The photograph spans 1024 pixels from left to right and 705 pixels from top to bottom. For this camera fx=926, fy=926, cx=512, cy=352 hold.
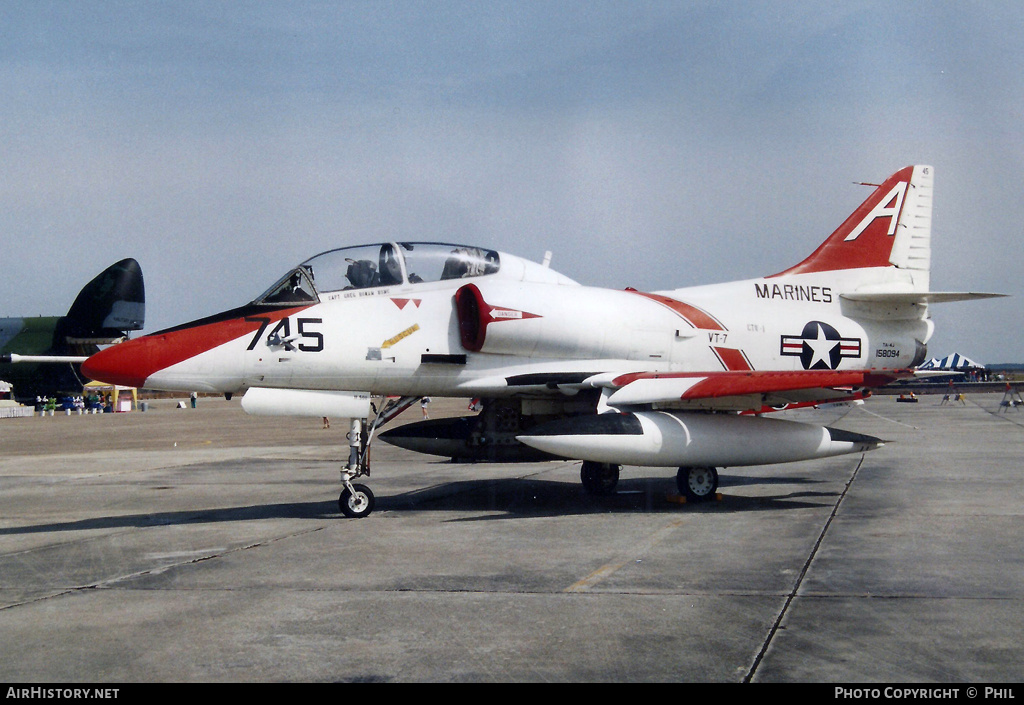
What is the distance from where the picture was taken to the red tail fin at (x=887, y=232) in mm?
14195

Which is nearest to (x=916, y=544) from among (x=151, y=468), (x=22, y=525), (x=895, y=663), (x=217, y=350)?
(x=895, y=663)

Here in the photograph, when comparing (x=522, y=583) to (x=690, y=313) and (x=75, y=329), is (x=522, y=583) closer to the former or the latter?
(x=690, y=313)

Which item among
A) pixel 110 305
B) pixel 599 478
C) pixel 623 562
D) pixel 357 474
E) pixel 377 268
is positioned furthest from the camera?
pixel 110 305

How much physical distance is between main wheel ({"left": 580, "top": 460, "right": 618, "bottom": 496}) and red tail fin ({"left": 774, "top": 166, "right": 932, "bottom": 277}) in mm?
4119

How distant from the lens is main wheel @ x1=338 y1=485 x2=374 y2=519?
10.8 metres

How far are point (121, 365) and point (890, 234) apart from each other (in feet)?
36.6

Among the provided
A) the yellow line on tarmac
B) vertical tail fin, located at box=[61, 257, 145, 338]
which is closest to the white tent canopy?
vertical tail fin, located at box=[61, 257, 145, 338]

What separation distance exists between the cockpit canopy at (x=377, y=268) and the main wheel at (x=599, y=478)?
3158 millimetres

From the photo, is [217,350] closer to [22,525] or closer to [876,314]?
[22,525]

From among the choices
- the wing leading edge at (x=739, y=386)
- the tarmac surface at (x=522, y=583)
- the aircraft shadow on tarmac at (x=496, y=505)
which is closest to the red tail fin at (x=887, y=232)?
the wing leading edge at (x=739, y=386)

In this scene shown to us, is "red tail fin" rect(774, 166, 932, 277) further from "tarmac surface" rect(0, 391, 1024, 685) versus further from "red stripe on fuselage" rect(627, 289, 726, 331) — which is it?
"tarmac surface" rect(0, 391, 1024, 685)

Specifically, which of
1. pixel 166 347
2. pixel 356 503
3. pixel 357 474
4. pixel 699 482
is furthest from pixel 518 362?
pixel 166 347

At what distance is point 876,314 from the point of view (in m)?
14.0

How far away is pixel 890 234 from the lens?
14.4 m
